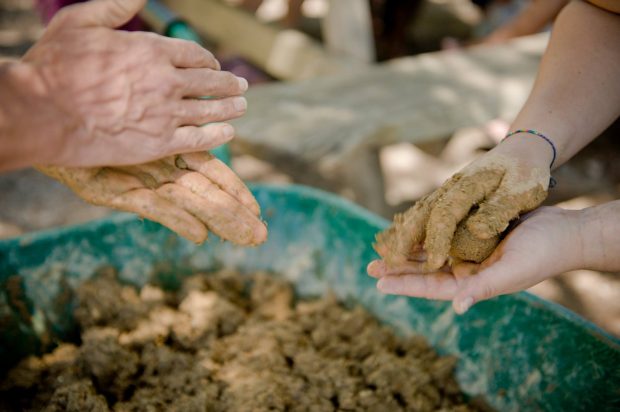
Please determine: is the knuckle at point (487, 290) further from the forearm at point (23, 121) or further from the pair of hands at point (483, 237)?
the forearm at point (23, 121)

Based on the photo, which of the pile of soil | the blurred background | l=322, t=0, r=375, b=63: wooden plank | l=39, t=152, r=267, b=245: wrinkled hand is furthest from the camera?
l=322, t=0, r=375, b=63: wooden plank

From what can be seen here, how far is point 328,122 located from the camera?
86.8 inches

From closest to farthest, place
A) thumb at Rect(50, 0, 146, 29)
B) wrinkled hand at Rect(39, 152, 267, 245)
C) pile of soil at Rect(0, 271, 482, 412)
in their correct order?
thumb at Rect(50, 0, 146, 29) → wrinkled hand at Rect(39, 152, 267, 245) → pile of soil at Rect(0, 271, 482, 412)

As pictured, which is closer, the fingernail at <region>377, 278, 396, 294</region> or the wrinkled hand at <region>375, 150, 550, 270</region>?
the wrinkled hand at <region>375, 150, 550, 270</region>

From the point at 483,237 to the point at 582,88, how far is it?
0.59 m

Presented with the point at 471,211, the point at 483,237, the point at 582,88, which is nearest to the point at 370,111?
the point at 582,88

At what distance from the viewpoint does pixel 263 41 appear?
314 cm

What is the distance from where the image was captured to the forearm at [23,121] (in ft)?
3.56

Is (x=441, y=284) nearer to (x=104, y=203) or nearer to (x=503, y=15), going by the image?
(x=104, y=203)

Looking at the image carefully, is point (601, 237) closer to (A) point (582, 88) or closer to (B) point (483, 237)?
(B) point (483, 237)

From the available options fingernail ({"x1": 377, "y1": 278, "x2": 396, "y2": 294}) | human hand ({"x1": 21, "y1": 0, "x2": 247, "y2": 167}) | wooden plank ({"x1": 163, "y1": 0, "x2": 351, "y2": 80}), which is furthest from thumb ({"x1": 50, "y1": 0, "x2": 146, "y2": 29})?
wooden plank ({"x1": 163, "y1": 0, "x2": 351, "y2": 80})

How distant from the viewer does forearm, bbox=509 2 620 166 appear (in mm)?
A: 1438

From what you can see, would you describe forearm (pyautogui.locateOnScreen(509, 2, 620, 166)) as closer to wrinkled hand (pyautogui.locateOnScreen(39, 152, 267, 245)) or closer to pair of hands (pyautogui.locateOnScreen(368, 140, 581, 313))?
pair of hands (pyautogui.locateOnScreen(368, 140, 581, 313))

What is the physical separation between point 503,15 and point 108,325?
3487 millimetres
